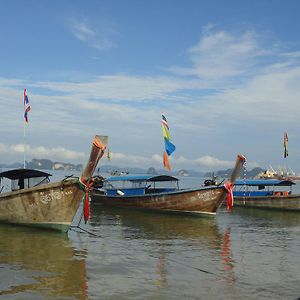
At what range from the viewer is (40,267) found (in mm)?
12570

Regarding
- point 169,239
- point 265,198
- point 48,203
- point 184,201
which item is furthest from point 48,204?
point 265,198

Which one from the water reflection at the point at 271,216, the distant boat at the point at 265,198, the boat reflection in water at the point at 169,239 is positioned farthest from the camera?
the distant boat at the point at 265,198

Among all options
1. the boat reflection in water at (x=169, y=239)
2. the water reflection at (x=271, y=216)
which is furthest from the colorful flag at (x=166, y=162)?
the water reflection at (x=271, y=216)

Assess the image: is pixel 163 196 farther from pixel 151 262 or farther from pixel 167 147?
pixel 151 262

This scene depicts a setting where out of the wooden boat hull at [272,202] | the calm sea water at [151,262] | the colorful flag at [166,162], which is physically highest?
the colorful flag at [166,162]

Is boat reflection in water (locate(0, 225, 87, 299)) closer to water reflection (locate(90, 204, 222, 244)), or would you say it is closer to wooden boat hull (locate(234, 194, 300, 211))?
water reflection (locate(90, 204, 222, 244))

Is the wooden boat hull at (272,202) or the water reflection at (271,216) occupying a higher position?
the wooden boat hull at (272,202)

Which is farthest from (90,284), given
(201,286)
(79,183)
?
(79,183)

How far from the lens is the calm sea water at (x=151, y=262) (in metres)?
10.4

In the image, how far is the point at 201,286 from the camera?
1087cm

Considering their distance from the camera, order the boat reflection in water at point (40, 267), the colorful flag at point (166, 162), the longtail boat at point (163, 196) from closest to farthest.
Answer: the boat reflection in water at point (40, 267) → the longtail boat at point (163, 196) → the colorful flag at point (166, 162)

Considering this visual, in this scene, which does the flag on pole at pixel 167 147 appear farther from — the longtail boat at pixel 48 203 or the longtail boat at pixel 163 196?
the longtail boat at pixel 48 203

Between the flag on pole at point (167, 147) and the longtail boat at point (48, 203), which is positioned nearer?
the longtail boat at point (48, 203)

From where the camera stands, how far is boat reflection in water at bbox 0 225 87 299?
10.1m
